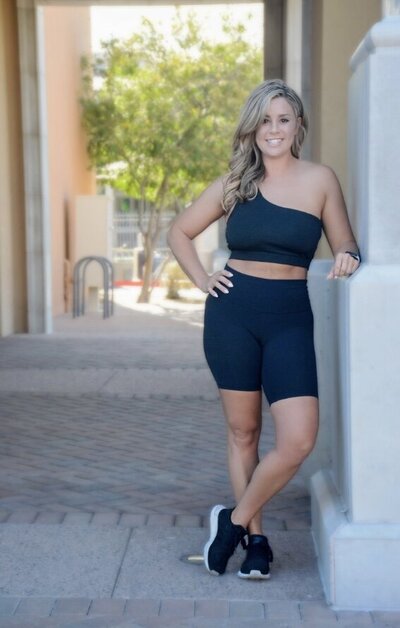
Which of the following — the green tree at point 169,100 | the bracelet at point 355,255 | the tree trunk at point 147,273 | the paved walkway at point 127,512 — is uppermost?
the green tree at point 169,100

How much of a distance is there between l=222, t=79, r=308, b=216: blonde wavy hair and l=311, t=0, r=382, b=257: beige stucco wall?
5.46m

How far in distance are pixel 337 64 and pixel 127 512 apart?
5776mm

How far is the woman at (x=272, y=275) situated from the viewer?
12.9 ft

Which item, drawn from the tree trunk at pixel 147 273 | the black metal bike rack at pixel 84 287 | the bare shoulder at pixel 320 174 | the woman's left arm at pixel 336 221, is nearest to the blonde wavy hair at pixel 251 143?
the bare shoulder at pixel 320 174

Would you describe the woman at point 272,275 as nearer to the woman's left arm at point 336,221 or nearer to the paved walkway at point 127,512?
the woman's left arm at point 336,221

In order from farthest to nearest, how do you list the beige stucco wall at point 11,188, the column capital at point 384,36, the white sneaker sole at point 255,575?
1. the beige stucco wall at point 11,188
2. the white sneaker sole at point 255,575
3. the column capital at point 384,36

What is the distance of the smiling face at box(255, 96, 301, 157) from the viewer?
156 inches

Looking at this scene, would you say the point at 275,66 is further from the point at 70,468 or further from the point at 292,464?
the point at 292,464

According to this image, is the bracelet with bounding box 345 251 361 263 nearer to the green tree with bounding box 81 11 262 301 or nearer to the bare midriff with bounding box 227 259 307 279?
the bare midriff with bounding box 227 259 307 279

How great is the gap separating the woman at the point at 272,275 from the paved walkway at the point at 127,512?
0.29 meters

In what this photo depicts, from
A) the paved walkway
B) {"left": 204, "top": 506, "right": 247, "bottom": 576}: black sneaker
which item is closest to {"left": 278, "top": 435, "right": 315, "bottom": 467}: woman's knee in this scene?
{"left": 204, "top": 506, "right": 247, "bottom": 576}: black sneaker

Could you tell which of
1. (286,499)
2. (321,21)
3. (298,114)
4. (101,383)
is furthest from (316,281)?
(321,21)

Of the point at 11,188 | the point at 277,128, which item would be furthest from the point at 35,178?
the point at 277,128

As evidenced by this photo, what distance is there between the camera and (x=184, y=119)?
74.2 feet
